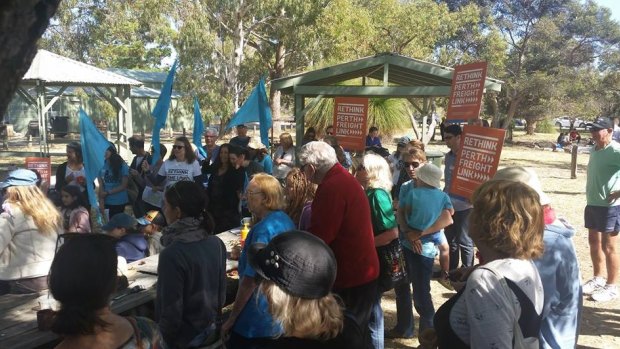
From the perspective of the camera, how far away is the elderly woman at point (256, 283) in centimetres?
226

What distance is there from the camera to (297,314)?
1814 millimetres

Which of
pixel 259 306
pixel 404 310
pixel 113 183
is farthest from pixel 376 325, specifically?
pixel 113 183

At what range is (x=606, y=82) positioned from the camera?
140 feet

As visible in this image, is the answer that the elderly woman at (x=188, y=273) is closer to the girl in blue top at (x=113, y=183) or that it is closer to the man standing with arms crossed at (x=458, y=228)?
the man standing with arms crossed at (x=458, y=228)

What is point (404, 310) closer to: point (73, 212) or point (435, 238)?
point (435, 238)

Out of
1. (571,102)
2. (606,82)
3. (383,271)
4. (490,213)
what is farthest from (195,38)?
(606,82)

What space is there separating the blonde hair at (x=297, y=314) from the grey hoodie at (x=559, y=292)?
3.76 ft

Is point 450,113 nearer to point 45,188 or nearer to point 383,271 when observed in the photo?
point 383,271

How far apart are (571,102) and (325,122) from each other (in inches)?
973

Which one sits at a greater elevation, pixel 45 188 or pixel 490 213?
pixel 490 213

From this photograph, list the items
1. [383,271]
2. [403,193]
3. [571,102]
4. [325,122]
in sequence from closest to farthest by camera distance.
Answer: [383,271] → [403,193] → [325,122] → [571,102]

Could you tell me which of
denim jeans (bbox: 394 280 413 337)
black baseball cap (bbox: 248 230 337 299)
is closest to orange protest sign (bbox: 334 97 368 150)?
denim jeans (bbox: 394 280 413 337)

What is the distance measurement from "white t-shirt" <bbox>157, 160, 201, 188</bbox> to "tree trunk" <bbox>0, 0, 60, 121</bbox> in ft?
17.9

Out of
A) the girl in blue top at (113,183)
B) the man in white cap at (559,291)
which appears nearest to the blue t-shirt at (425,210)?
the man in white cap at (559,291)
